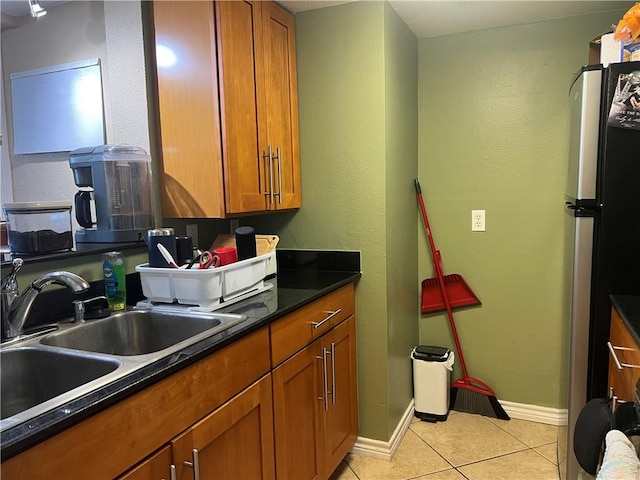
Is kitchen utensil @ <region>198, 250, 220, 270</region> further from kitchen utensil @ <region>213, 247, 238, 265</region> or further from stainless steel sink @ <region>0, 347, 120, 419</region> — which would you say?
stainless steel sink @ <region>0, 347, 120, 419</region>

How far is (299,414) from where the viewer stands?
174cm

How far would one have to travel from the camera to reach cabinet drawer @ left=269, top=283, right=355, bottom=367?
1587mm

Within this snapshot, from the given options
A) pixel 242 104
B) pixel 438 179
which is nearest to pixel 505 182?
pixel 438 179

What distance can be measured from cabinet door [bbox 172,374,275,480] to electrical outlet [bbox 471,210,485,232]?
164 centimetres

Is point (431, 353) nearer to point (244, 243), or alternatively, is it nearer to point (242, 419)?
point (244, 243)

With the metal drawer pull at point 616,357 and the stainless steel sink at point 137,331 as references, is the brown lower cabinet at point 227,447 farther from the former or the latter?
the metal drawer pull at point 616,357

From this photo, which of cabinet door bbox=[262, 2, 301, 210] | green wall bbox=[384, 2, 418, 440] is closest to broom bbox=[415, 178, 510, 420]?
green wall bbox=[384, 2, 418, 440]

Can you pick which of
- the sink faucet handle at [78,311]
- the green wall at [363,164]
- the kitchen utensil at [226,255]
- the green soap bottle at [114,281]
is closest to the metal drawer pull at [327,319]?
the green wall at [363,164]

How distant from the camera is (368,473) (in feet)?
7.13

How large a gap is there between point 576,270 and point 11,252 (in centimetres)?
199

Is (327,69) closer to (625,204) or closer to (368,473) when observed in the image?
(625,204)

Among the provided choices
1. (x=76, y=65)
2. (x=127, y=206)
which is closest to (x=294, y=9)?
(x=76, y=65)

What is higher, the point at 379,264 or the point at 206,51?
the point at 206,51

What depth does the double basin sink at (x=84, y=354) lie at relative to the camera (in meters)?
1.08
